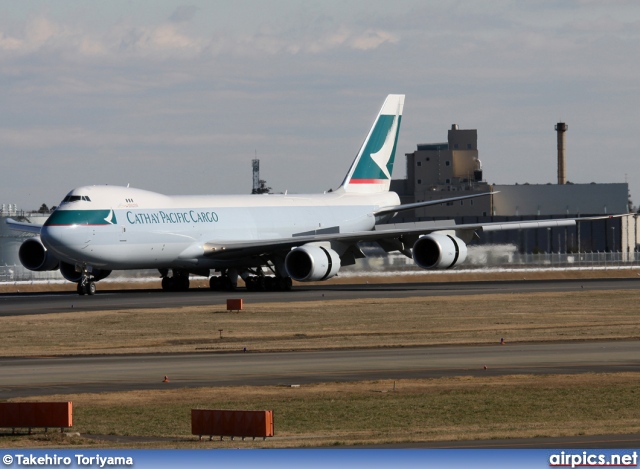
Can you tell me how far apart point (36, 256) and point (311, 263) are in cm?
1571

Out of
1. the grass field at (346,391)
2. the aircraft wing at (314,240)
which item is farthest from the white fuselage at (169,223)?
the grass field at (346,391)

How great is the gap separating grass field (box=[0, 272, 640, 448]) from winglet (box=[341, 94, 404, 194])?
25.1 m

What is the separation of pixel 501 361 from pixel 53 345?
14.6 metres

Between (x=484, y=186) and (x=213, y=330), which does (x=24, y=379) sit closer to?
(x=213, y=330)

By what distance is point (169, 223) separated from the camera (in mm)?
62375

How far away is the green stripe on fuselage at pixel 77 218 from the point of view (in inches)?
2312

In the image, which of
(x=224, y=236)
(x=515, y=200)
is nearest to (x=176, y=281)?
(x=224, y=236)

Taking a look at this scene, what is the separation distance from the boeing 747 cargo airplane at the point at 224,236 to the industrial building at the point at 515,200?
138 ft

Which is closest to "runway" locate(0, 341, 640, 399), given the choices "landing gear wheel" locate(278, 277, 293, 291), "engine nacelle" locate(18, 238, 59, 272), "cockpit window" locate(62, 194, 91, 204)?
"cockpit window" locate(62, 194, 91, 204)

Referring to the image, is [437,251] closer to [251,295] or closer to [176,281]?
[251,295]

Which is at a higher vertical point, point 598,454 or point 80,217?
point 80,217

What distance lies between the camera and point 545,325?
4375 cm

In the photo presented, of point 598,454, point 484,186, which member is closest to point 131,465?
point 598,454

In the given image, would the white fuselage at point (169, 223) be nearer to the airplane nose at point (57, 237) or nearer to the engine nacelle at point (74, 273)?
the airplane nose at point (57, 237)
